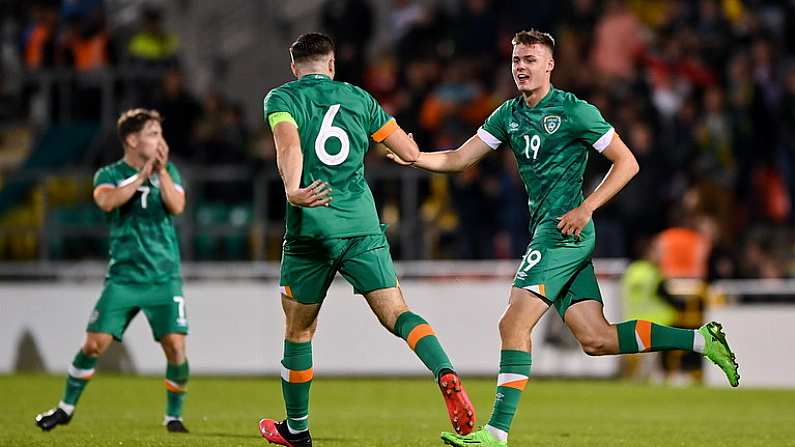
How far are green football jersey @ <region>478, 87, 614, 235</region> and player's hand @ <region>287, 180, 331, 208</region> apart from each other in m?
1.28

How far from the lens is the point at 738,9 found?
66.6ft

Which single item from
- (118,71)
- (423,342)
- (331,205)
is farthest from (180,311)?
(118,71)

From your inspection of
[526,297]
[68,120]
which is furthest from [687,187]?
[526,297]

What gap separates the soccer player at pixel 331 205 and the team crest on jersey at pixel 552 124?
0.85m

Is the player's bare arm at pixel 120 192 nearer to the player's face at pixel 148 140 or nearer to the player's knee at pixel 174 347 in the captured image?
the player's face at pixel 148 140

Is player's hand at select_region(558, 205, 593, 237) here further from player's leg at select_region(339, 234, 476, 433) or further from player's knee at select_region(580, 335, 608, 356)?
player's leg at select_region(339, 234, 476, 433)

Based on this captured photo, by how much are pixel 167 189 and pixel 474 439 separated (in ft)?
12.2

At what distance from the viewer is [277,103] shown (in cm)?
792

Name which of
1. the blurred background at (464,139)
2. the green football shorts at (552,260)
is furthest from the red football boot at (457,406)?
the blurred background at (464,139)

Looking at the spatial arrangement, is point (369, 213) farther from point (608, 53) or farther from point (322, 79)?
point (608, 53)

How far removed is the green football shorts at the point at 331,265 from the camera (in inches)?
316

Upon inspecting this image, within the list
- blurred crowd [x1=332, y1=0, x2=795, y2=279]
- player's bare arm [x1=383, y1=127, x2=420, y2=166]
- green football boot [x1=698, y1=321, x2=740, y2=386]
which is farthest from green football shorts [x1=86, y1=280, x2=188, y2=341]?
blurred crowd [x1=332, y1=0, x2=795, y2=279]

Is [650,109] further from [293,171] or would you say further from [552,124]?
[293,171]

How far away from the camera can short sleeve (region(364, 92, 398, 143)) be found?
8.17 metres
